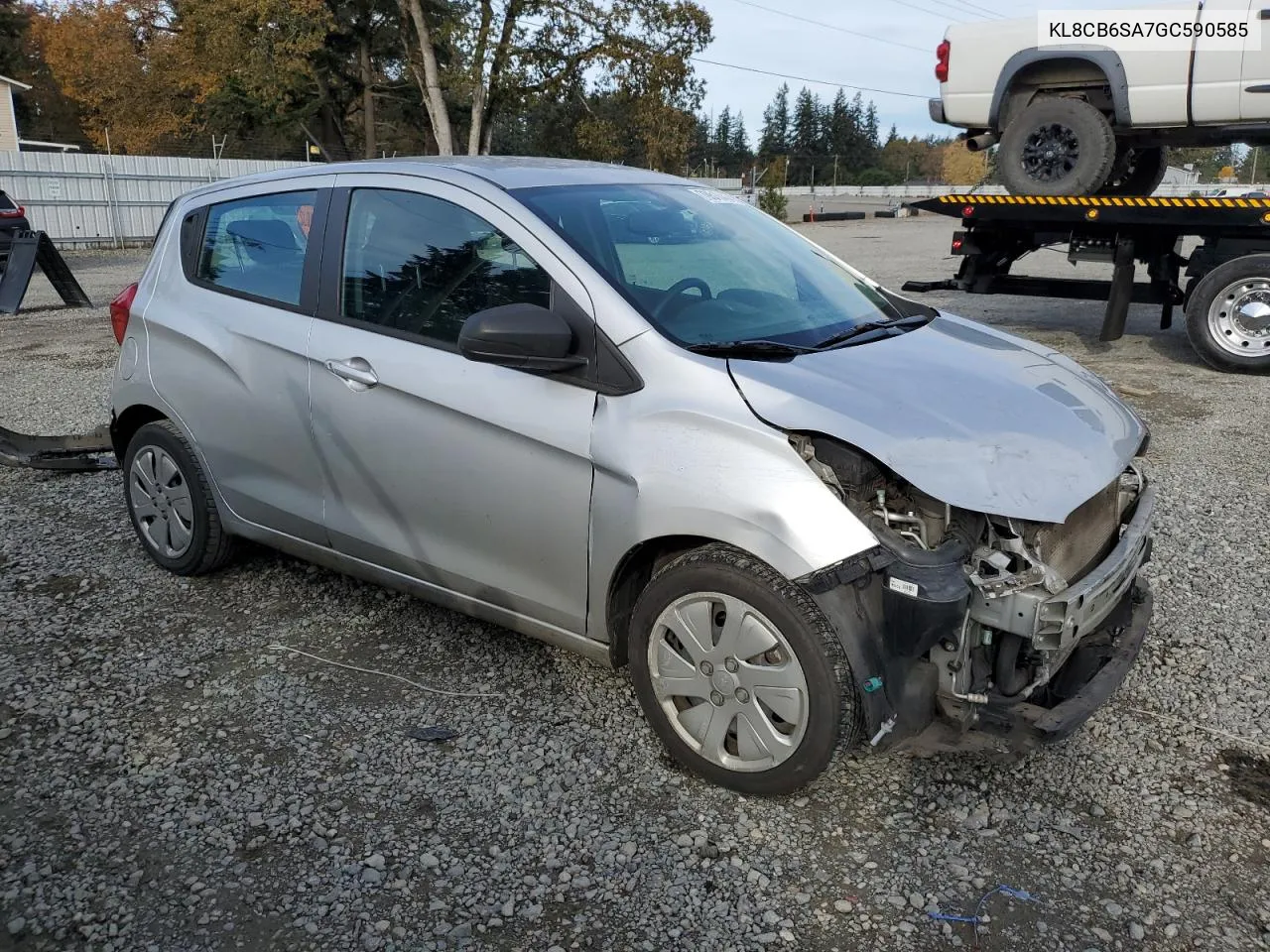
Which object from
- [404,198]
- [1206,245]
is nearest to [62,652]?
[404,198]

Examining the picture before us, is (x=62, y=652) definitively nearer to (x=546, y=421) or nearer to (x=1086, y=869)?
(x=546, y=421)

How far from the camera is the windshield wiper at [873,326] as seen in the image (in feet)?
11.3

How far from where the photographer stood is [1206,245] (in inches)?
360

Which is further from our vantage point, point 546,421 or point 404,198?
point 404,198

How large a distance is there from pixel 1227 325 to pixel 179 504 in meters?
8.44

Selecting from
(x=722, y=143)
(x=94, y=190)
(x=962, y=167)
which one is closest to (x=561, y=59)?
(x=94, y=190)

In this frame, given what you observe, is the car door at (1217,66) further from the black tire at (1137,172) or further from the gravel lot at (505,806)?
the gravel lot at (505,806)

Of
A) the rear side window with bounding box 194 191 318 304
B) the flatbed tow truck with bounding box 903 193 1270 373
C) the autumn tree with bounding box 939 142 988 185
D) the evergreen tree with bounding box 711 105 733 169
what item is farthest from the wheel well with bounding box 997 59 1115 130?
the evergreen tree with bounding box 711 105 733 169

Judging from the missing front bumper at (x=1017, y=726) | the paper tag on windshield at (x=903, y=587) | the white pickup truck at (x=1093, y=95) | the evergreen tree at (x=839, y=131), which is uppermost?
the evergreen tree at (x=839, y=131)

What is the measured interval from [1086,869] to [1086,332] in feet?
31.9

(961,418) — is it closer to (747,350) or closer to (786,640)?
(747,350)

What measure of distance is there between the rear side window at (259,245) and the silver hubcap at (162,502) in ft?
2.73

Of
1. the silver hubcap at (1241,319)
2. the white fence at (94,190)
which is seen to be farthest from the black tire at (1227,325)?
the white fence at (94,190)

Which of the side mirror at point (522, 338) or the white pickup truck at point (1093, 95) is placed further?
the white pickup truck at point (1093, 95)
